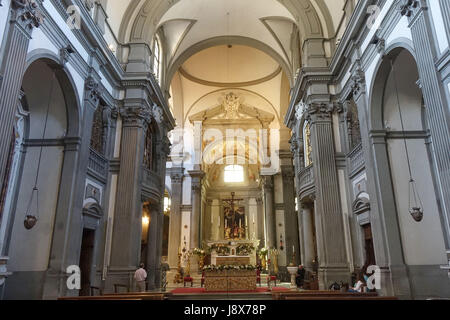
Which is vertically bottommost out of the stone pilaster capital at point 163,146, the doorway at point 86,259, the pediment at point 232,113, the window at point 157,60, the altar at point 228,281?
the altar at point 228,281

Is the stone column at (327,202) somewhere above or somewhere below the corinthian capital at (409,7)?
below

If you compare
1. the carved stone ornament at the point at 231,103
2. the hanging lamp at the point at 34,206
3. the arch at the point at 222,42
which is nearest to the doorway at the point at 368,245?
the hanging lamp at the point at 34,206

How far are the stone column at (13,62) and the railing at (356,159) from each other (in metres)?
8.80

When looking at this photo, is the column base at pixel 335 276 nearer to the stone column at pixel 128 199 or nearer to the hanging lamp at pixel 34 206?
the stone column at pixel 128 199

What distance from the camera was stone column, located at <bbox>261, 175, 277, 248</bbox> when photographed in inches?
854

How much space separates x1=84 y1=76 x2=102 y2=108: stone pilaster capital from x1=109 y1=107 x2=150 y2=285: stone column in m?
1.77

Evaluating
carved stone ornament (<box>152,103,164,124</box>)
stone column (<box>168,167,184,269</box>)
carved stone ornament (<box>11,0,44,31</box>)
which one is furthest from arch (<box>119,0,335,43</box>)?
stone column (<box>168,167,184,269</box>)

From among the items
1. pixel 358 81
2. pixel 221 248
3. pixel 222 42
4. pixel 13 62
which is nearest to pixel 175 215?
pixel 221 248

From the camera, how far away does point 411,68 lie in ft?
27.7

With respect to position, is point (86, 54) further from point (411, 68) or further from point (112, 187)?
point (411, 68)

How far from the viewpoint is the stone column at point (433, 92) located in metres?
5.58

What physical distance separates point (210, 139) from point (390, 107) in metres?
16.8

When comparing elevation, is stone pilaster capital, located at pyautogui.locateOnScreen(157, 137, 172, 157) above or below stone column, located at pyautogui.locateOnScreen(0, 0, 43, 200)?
above

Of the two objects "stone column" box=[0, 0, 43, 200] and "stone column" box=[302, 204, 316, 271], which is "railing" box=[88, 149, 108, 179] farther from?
"stone column" box=[302, 204, 316, 271]
